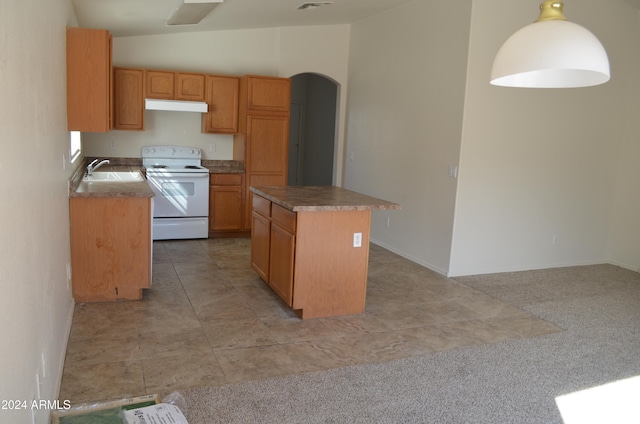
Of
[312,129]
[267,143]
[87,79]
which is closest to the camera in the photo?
[87,79]

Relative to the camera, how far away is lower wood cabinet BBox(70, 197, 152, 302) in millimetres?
3904

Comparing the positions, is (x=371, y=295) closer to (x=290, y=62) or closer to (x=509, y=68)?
(x=509, y=68)

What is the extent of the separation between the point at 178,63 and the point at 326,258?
3.92 metres

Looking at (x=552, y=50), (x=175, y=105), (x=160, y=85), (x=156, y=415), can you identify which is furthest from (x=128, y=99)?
(x=552, y=50)

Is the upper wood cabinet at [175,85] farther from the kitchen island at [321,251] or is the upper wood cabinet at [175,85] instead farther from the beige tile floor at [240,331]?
the kitchen island at [321,251]

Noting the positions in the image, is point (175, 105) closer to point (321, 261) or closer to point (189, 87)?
point (189, 87)

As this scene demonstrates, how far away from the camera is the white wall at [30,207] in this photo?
4.86ft

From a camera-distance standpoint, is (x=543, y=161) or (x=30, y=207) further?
(x=543, y=161)

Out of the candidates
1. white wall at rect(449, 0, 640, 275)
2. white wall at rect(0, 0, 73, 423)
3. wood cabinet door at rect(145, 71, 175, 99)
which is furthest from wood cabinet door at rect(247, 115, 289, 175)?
white wall at rect(0, 0, 73, 423)

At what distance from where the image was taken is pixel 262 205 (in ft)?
15.0

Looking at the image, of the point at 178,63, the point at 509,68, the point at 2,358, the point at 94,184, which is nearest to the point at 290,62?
the point at 178,63

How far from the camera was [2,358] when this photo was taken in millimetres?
Result: 1384

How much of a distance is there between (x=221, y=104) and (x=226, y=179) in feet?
3.14

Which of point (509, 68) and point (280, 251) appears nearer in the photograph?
point (509, 68)
